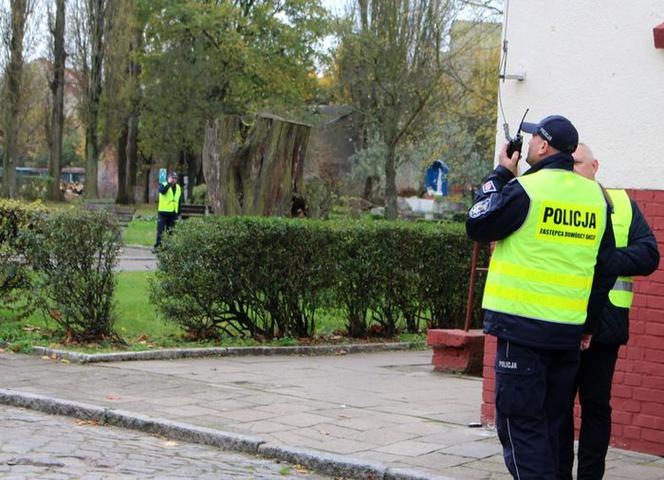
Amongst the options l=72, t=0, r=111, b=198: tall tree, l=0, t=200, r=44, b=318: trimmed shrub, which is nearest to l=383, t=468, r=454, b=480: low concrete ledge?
l=0, t=200, r=44, b=318: trimmed shrub

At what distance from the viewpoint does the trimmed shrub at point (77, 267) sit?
11.1m

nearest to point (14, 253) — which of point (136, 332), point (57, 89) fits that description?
point (136, 332)

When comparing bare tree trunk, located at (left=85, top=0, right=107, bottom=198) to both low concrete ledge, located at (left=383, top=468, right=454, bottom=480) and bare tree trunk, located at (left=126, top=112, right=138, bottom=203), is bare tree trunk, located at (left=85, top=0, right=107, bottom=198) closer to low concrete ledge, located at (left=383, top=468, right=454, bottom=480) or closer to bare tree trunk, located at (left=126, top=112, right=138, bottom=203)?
bare tree trunk, located at (left=126, top=112, right=138, bottom=203)

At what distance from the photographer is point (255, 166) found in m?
15.5

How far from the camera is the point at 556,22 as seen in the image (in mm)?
8055

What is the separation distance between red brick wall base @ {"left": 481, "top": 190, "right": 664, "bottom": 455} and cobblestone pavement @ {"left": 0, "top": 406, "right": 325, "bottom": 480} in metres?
2.23

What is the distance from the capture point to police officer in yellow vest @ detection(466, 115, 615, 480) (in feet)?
17.0

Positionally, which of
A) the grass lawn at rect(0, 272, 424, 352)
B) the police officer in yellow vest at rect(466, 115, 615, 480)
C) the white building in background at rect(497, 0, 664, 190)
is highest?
the white building in background at rect(497, 0, 664, 190)

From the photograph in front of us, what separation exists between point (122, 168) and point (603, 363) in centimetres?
5237

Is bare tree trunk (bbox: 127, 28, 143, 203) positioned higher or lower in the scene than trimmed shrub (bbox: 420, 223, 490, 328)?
higher

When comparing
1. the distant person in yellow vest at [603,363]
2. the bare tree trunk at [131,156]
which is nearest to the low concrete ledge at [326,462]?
the distant person in yellow vest at [603,363]

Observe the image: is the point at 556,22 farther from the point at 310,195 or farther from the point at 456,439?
the point at 310,195

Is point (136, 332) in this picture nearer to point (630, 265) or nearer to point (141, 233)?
point (630, 265)

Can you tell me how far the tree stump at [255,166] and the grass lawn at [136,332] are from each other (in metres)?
2.07
